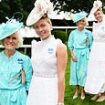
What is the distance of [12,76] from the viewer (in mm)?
5535

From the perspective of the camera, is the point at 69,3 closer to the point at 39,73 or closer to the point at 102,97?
the point at 102,97

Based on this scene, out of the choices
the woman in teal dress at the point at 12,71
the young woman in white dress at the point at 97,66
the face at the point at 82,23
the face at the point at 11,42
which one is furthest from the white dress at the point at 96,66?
the face at the point at 11,42

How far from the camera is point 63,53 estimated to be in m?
5.42

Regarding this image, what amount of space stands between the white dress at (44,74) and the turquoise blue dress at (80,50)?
4.44 m

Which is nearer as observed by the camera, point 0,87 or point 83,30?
point 0,87

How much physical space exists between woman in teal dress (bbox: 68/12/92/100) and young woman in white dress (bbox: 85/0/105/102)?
161 mm

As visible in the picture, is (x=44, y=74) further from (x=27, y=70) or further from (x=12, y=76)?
(x=12, y=76)

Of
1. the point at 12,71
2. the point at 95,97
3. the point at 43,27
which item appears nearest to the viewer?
the point at 43,27

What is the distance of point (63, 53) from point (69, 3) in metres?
25.1

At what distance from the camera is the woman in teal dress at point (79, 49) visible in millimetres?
10078

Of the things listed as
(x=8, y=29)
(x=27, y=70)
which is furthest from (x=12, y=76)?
(x=8, y=29)

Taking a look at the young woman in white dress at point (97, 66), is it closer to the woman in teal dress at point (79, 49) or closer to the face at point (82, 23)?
the woman in teal dress at point (79, 49)

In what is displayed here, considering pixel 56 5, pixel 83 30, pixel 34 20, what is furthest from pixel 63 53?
pixel 56 5

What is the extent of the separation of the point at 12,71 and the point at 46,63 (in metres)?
0.39
